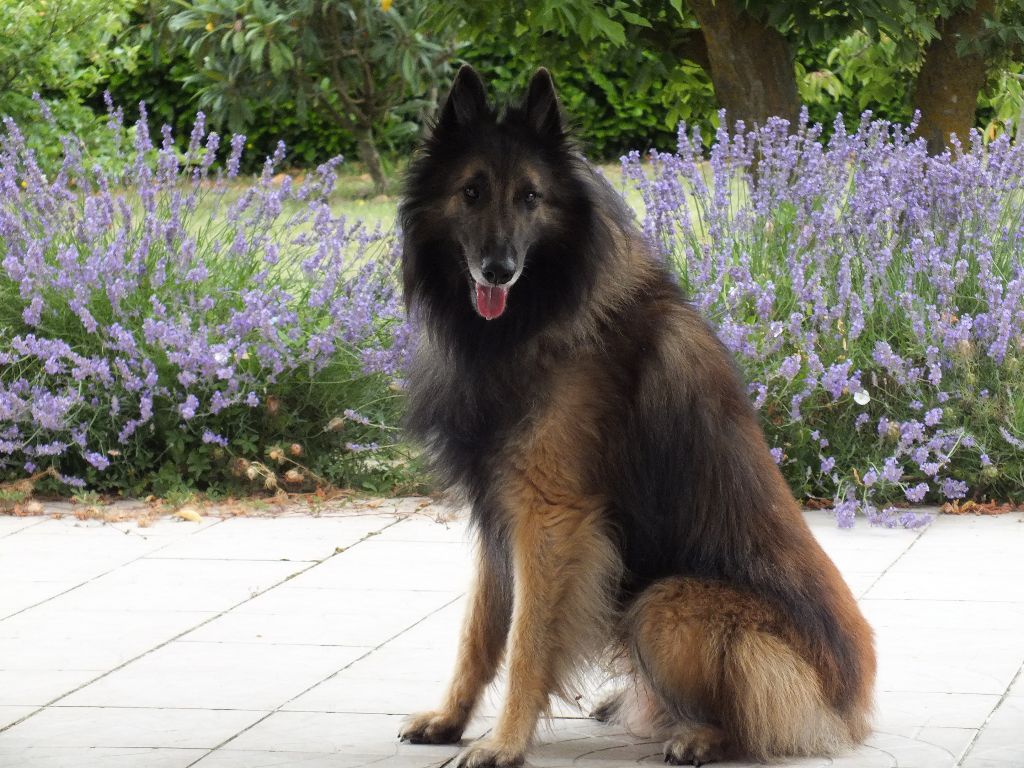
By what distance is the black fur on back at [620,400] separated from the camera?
362 cm

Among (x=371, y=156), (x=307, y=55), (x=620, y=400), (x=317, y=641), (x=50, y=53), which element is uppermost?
(x=307, y=55)

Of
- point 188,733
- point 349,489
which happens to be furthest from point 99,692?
point 349,489

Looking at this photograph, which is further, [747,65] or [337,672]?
[747,65]

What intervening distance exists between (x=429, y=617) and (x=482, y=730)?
1.05 metres

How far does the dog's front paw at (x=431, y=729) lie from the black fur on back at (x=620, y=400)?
46 cm

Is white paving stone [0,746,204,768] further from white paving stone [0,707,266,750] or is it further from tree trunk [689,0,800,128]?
tree trunk [689,0,800,128]

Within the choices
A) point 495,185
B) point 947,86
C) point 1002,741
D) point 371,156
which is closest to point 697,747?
point 1002,741

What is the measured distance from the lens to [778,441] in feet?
21.1

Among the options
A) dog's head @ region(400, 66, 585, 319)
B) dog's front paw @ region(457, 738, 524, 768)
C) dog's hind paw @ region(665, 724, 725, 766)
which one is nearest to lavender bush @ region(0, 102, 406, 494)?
dog's head @ region(400, 66, 585, 319)

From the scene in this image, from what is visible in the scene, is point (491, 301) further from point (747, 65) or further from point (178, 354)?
point (747, 65)

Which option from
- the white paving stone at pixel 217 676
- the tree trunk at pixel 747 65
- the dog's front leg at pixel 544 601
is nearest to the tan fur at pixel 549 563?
the dog's front leg at pixel 544 601

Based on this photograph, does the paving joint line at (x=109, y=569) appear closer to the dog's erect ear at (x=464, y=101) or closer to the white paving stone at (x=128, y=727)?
the white paving stone at (x=128, y=727)

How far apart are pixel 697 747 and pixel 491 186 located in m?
1.50

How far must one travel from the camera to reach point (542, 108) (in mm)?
3723
